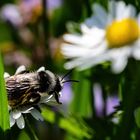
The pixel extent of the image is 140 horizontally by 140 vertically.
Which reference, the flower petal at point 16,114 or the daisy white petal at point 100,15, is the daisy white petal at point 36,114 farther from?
the daisy white petal at point 100,15

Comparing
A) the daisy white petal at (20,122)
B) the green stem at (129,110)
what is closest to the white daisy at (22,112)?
the daisy white petal at (20,122)

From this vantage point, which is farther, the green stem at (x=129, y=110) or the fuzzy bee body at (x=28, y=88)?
the fuzzy bee body at (x=28, y=88)

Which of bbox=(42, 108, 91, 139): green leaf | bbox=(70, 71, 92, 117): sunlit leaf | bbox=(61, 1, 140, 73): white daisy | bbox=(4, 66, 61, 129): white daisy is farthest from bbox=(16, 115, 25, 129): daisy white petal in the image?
bbox=(70, 71, 92, 117): sunlit leaf

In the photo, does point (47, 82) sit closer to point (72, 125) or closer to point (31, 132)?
point (31, 132)

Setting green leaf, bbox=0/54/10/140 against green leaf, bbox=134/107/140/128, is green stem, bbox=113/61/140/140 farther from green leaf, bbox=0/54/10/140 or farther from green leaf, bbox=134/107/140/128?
green leaf, bbox=0/54/10/140

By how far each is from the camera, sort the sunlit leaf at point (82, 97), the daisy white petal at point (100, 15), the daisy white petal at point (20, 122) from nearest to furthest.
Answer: the daisy white petal at point (20, 122) < the daisy white petal at point (100, 15) < the sunlit leaf at point (82, 97)

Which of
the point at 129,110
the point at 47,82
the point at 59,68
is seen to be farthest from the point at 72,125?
the point at 59,68
